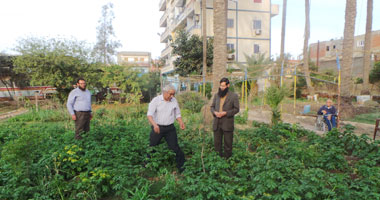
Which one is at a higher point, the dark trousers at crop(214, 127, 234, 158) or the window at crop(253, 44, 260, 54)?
the window at crop(253, 44, 260, 54)

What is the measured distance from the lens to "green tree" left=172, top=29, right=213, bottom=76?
21.7 meters

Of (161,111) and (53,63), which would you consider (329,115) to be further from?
(53,63)

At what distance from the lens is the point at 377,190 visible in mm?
3455

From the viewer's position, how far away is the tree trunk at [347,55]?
36.5 ft

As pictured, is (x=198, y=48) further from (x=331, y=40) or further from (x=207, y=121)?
(x=331, y=40)

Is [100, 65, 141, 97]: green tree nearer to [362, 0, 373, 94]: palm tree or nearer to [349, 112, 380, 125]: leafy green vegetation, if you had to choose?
[349, 112, 380, 125]: leafy green vegetation

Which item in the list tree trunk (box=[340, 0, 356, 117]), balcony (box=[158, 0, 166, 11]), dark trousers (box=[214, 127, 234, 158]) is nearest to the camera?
dark trousers (box=[214, 127, 234, 158])

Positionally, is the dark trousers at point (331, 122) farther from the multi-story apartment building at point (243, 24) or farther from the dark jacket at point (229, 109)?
the multi-story apartment building at point (243, 24)

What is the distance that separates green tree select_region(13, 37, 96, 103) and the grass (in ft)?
51.2

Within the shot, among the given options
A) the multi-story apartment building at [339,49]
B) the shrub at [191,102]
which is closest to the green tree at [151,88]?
the shrub at [191,102]

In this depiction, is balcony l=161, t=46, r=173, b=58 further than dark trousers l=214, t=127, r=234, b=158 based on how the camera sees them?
Yes

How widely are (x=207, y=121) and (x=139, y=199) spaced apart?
5911mm

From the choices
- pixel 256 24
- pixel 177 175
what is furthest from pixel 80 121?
pixel 256 24

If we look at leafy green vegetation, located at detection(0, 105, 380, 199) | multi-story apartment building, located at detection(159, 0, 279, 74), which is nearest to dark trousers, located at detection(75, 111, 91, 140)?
leafy green vegetation, located at detection(0, 105, 380, 199)
